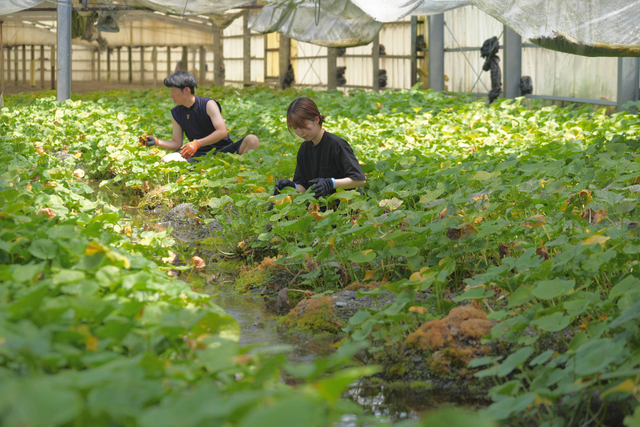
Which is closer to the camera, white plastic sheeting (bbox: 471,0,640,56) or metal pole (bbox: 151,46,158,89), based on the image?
white plastic sheeting (bbox: 471,0,640,56)

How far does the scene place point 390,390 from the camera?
2174mm

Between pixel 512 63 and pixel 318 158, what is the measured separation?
22.6ft

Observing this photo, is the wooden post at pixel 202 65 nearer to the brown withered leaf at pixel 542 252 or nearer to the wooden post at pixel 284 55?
the wooden post at pixel 284 55

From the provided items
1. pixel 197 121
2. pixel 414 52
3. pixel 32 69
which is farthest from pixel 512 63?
pixel 32 69

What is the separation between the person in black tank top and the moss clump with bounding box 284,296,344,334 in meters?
2.89

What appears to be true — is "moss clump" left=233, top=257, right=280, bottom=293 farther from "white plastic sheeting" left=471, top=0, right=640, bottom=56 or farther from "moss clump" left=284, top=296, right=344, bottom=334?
"white plastic sheeting" left=471, top=0, right=640, bottom=56

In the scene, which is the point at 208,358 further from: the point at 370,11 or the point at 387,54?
the point at 387,54

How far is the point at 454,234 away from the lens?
112 inches

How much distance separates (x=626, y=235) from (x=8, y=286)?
78.2 inches

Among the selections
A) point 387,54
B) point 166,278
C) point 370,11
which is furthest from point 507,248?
point 387,54

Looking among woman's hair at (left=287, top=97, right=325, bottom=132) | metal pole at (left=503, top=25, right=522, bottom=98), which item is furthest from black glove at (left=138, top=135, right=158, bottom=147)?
metal pole at (left=503, top=25, right=522, bottom=98)

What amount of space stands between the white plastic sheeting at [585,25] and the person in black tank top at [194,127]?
2519 mm

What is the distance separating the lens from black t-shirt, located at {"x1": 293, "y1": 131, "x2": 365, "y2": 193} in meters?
3.77

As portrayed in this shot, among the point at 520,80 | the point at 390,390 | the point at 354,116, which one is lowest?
the point at 390,390
